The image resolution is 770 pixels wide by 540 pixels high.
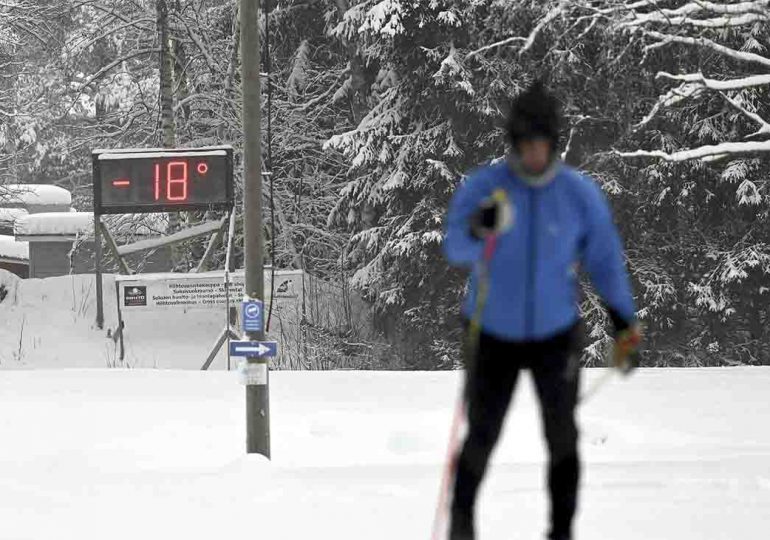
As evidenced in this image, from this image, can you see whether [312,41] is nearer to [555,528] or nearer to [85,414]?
[85,414]

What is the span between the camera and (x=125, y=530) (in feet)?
24.6

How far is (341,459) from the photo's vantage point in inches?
393

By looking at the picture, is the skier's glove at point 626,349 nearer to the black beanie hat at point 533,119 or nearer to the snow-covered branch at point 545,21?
the black beanie hat at point 533,119

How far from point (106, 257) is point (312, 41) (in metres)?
8.22

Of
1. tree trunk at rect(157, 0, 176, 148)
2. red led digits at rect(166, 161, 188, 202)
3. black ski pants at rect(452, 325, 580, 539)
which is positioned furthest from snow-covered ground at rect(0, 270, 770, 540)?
tree trunk at rect(157, 0, 176, 148)

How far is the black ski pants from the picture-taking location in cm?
421

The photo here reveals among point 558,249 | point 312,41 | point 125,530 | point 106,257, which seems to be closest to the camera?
point 558,249

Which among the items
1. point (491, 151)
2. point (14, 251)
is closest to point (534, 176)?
point (491, 151)

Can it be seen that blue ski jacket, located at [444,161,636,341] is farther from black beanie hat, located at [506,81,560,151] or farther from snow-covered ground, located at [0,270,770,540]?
snow-covered ground, located at [0,270,770,540]

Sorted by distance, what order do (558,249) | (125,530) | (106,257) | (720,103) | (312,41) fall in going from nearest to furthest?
(558,249)
(125,530)
(720,103)
(312,41)
(106,257)

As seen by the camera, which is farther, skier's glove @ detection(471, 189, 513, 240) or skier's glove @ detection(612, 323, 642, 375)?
skier's glove @ detection(612, 323, 642, 375)

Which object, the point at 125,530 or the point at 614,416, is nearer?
the point at 125,530

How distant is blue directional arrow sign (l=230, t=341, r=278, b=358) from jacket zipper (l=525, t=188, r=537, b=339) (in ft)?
18.8

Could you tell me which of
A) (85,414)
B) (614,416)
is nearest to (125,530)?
(85,414)
